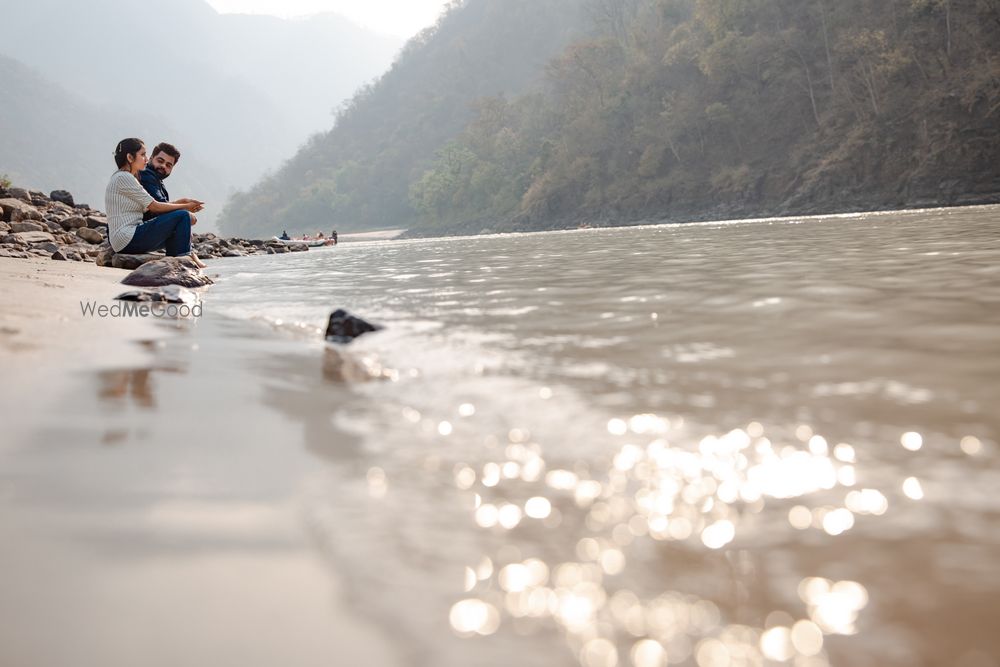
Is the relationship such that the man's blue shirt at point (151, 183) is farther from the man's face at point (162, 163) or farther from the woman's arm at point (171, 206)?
the woman's arm at point (171, 206)

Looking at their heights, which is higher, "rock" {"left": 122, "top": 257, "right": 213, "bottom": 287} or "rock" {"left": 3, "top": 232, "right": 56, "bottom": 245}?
"rock" {"left": 3, "top": 232, "right": 56, "bottom": 245}

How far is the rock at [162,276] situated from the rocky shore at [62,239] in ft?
6.63

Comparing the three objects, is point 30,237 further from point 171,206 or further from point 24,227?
point 171,206

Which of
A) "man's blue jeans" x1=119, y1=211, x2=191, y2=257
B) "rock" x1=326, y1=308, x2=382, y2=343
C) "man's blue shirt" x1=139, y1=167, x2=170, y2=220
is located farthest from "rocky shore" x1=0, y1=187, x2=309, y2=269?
"rock" x1=326, y1=308, x2=382, y2=343

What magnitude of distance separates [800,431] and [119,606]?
1433mm

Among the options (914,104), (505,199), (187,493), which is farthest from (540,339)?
(505,199)

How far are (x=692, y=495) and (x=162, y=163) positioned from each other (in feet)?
29.6

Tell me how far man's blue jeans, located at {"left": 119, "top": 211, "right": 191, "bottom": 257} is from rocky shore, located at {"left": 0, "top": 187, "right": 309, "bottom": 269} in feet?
2.45

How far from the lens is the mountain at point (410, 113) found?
106 metres

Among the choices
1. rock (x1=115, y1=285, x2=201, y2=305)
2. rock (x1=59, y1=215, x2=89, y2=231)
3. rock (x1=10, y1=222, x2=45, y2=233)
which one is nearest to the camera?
rock (x1=115, y1=285, x2=201, y2=305)

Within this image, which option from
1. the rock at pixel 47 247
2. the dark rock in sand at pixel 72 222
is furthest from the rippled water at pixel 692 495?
the dark rock in sand at pixel 72 222

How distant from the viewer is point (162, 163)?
8891mm

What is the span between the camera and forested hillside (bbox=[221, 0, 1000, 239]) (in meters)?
35.5

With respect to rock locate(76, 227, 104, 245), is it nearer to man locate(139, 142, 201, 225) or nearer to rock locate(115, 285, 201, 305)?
man locate(139, 142, 201, 225)
